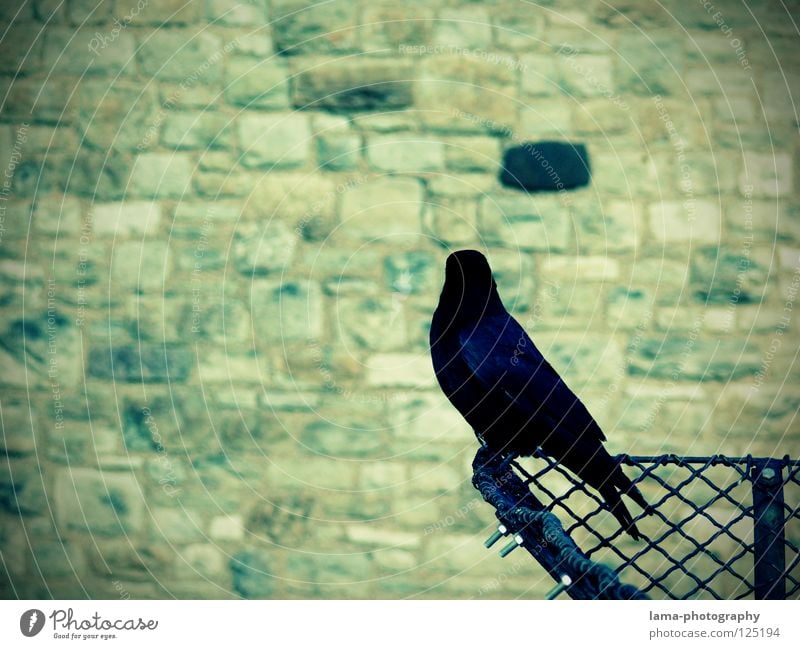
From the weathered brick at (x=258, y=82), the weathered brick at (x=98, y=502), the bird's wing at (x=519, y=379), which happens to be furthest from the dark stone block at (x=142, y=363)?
the bird's wing at (x=519, y=379)

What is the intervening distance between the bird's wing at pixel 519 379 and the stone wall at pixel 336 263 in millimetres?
812

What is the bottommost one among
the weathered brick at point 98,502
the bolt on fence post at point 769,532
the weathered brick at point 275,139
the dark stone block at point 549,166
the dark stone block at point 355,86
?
the weathered brick at point 98,502

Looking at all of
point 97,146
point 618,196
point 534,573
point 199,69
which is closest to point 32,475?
point 97,146

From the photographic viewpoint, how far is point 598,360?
2787 millimetres

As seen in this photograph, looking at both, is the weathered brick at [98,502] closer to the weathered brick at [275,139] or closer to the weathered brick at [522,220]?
the weathered brick at [275,139]

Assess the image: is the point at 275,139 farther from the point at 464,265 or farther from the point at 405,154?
the point at 464,265

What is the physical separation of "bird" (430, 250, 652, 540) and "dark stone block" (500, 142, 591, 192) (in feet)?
2.86

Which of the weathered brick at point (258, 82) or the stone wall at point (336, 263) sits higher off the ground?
the weathered brick at point (258, 82)

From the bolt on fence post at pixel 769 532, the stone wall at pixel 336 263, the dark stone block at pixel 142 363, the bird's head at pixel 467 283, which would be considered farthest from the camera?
the dark stone block at pixel 142 363

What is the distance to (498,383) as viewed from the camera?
1.92 metres

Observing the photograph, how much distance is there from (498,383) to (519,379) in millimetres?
57

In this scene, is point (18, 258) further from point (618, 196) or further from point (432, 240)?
point (618, 196)

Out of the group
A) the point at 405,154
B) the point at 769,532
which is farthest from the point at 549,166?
the point at 769,532

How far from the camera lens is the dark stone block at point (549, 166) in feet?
9.18
